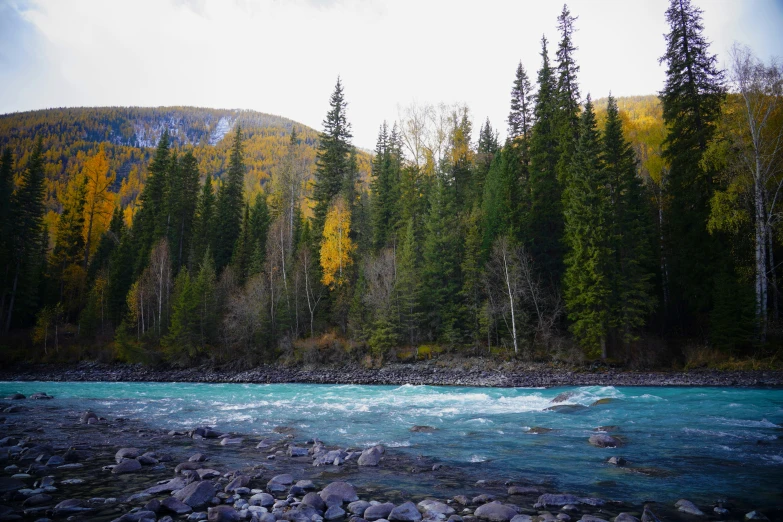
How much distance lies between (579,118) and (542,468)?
1277 inches

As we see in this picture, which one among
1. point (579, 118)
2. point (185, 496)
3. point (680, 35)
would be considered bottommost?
point (185, 496)

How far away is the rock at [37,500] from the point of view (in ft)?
18.6

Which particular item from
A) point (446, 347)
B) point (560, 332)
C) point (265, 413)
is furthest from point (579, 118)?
point (265, 413)

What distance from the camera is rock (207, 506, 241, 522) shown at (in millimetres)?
5285

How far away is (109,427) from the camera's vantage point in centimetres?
1273

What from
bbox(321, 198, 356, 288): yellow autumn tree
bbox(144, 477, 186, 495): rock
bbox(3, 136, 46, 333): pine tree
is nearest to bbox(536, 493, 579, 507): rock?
bbox(144, 477, 186, 495): rock

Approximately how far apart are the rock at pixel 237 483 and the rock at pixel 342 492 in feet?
4.79

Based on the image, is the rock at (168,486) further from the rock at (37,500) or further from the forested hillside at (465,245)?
the forested hillside at (465,245)

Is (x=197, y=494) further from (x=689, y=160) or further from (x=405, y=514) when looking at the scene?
(x=689, y=160)

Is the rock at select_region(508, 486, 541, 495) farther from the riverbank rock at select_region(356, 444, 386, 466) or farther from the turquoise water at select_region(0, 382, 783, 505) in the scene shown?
the riverbank rock at select_region(356, 444, 386, 466)

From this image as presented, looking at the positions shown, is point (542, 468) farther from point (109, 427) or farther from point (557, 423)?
point (109, 427)

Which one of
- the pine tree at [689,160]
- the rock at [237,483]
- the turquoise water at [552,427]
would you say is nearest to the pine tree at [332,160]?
the turquoise water at [552,427]

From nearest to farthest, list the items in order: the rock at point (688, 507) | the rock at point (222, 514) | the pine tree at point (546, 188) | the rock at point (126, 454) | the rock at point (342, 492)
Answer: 1. the rock at point (222, 514)
2. the rock at point (688, 507)
3. the rock at point (342, 492)
4. the rock at point (126, 454)
5. the pine tree at point (546, 188)

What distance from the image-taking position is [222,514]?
534 cm
